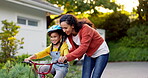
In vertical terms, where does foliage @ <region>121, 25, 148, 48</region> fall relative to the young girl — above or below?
below

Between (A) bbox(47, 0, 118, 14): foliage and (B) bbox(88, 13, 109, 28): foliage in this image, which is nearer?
(A) bbox(47, 0, 118, 14): foliage

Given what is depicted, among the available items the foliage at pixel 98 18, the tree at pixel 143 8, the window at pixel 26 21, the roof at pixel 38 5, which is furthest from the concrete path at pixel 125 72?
the foliage at pixel 98 18

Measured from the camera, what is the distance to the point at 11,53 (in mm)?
9258

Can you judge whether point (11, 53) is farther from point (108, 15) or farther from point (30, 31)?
point (108, 15)

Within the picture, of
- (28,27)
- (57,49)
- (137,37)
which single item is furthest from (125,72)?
(137,37)

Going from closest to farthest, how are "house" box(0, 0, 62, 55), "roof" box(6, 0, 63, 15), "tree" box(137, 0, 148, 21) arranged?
"roof" box(6, 0, 63, 15), "house" box(0, 0, 62, 55), "tree" box(137, 0, 148, 21)

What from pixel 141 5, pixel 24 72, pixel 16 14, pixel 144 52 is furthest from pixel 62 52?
pixel 141 5

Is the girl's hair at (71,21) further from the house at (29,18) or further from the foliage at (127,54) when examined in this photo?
the foliage at (127,54)

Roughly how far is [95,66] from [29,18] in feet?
26.9

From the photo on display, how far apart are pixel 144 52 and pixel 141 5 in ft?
13.7

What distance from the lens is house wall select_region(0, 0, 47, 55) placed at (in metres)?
10.1

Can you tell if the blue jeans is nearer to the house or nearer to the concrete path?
the concrete path

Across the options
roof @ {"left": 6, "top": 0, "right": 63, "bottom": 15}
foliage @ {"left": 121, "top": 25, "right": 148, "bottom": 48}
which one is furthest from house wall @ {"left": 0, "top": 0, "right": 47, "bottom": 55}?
foliage @ {"left": 121, "top": 25, "right": 148, "bottom": 48}

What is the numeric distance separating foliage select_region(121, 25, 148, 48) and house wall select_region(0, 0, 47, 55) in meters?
9.88
